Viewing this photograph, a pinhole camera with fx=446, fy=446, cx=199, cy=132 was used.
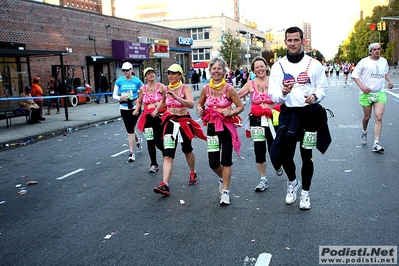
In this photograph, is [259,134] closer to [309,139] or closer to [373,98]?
[309,139]

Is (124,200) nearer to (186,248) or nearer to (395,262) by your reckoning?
(186,248)

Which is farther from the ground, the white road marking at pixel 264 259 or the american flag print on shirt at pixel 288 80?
the american flag print on shirt at pixel 288 80

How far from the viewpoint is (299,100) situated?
4973 millimetres

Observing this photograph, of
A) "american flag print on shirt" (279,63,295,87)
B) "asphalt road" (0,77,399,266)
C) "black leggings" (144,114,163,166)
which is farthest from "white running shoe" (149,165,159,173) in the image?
"american flag print on shirt" (279,63,295,87)

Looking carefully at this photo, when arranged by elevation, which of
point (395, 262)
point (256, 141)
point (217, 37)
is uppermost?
point (217, 37)

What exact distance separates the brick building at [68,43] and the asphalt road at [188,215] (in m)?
12.2

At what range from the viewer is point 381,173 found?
22.2 feet

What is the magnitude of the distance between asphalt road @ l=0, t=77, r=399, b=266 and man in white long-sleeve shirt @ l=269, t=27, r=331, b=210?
709 millimetres

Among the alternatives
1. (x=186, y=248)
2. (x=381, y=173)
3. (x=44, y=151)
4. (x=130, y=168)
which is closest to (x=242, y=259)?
(x=186, y=248)

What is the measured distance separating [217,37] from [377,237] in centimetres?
7448

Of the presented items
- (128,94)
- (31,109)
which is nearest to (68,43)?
(31,109)

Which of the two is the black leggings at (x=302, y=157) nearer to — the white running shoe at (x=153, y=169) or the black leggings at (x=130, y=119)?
the white running shoe at (x=153, y=169)

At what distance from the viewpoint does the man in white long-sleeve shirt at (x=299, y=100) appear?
16.1 ft

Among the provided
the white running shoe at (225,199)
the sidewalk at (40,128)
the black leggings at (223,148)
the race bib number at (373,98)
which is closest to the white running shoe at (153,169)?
the black leggings at (223,148)
